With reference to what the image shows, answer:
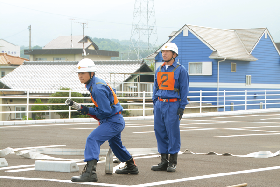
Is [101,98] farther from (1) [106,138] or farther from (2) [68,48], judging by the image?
(2) [68,48]

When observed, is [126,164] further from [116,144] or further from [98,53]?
[98,53]

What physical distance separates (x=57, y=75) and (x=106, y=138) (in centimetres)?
4342

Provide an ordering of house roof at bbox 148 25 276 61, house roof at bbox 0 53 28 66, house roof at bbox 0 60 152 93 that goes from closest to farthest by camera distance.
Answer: house roof at bbox 148 25 276 61
house roof at bbox 0 60 152 93
house roof at bbox 0 53 28 66

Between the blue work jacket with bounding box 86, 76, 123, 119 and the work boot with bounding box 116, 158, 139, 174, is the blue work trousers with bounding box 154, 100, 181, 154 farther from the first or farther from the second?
the blue work jacket with bounding box 86, 76, 123, 119

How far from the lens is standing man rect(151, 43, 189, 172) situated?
21.4 ft

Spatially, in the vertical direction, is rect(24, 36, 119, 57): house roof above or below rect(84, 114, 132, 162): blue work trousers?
above

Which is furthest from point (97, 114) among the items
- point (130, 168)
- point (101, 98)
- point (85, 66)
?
point (130, 168)

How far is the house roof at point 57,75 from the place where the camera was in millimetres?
44056

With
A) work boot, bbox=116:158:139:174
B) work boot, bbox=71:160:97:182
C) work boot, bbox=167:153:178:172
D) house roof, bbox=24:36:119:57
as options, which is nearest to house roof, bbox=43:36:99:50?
house roof, bbox=24:36:119:57

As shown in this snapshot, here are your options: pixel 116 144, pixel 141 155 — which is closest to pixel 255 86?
pixel 141 155

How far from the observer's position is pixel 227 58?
1255 inches

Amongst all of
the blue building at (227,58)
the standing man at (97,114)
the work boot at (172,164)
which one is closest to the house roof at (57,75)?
the blue building at (227,58)

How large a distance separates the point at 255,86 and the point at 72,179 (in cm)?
3259

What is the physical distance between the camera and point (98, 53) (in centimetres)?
7519
